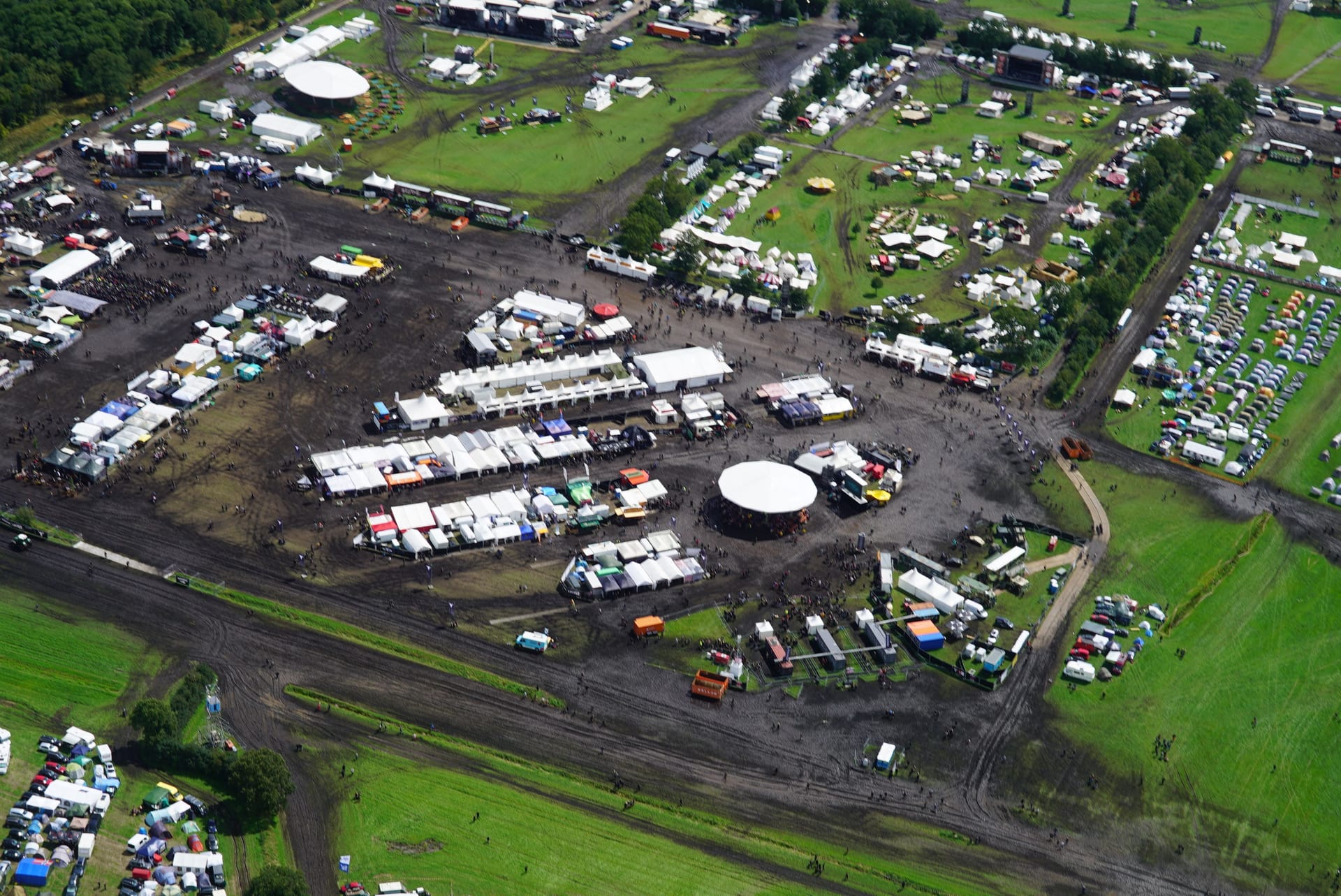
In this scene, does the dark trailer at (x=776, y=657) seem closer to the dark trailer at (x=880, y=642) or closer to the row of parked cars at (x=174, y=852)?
the dark trailer at (x=880, y=642)

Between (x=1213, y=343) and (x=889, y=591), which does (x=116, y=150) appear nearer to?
(x=889, y=591)

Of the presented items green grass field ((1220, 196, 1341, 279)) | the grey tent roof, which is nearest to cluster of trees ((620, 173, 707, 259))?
the grey tent roof

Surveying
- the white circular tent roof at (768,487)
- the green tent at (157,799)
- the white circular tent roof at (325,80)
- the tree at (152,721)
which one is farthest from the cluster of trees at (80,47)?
the green tent at (157,799)

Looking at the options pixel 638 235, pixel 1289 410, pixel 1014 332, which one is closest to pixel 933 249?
pixel 1014 332

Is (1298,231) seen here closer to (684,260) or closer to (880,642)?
(684,260)

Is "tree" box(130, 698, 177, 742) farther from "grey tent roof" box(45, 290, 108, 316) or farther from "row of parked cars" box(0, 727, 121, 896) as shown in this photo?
"grey tent roof" box(45, 290, 108, 316)

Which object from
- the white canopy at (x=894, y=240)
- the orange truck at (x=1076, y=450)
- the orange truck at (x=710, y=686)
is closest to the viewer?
the orange truck at (x=710, y=686)
